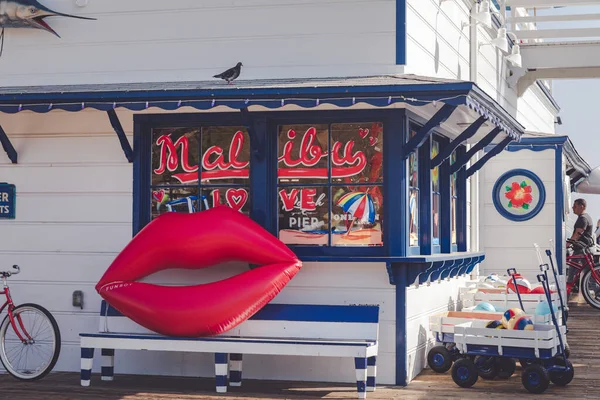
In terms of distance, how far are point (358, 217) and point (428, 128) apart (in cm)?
96

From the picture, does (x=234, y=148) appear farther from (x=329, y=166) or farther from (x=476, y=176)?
(x=476, y=176)

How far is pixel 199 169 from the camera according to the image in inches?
353

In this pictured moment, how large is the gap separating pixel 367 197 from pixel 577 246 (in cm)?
770

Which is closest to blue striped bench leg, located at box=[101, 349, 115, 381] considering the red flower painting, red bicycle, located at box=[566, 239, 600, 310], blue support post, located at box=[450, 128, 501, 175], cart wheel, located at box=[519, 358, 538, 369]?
cart wheel, located at box=[519, 358, 538, 369]

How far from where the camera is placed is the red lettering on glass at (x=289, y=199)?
8.78 m

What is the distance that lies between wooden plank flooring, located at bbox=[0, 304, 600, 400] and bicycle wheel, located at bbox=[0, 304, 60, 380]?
0.49 ft

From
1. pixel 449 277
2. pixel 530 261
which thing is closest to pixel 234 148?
pixel 449 277

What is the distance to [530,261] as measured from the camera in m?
12.5

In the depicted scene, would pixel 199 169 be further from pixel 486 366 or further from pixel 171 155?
pixel 486 366

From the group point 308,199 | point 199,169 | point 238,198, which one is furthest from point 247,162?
point 308,199

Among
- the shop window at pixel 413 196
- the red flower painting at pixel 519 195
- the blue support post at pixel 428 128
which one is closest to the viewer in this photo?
the blue support post at pixel 428 128

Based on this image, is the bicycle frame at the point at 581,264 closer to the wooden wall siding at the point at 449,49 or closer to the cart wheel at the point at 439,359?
the wooden wall siding at the point at 449,49

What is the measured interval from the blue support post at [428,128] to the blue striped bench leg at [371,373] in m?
1.61

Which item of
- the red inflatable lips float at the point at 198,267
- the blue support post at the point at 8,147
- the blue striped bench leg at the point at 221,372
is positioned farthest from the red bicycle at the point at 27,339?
the blue striped bench leg at the point at 221,372
